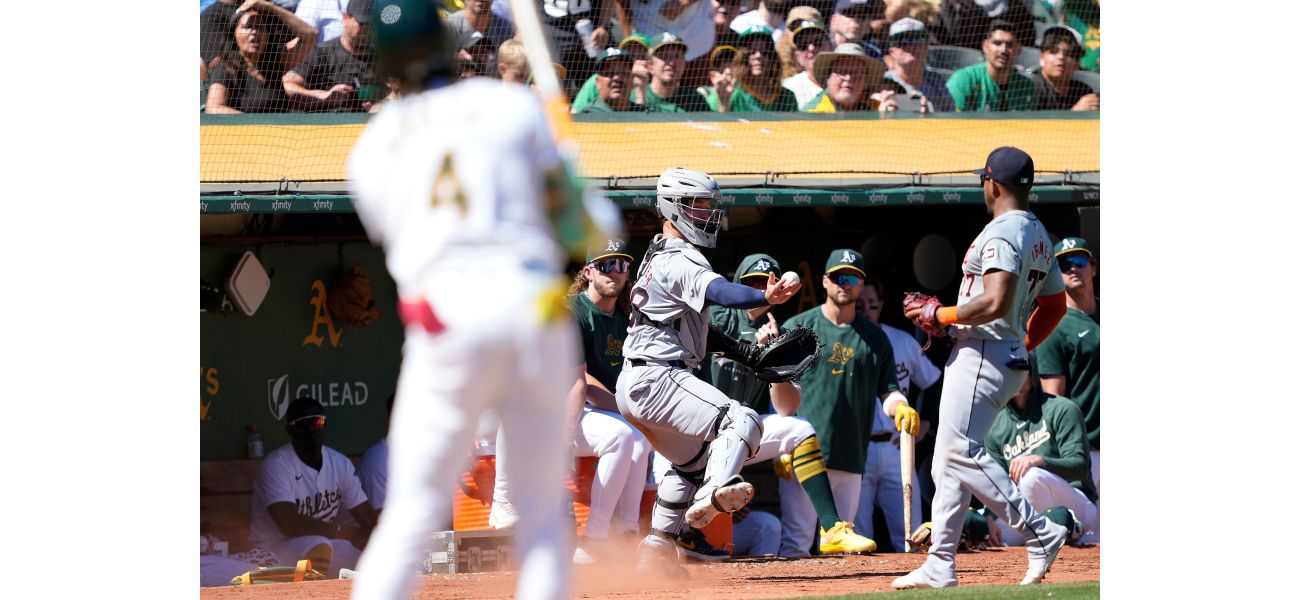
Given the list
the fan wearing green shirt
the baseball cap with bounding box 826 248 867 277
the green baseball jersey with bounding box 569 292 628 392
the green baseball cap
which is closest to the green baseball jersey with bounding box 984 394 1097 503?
the fan wearing green shirt

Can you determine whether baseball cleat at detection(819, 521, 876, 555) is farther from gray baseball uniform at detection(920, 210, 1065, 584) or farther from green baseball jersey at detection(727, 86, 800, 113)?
green baseball jersey at detection(727, 86, 800, 113)

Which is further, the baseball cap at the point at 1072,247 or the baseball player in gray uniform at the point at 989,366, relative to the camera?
the baseball cap at the point at 1072,247

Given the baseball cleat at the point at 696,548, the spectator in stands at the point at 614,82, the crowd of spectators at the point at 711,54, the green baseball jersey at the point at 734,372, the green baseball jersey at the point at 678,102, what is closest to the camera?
the baseball cleat at the point at 696,548

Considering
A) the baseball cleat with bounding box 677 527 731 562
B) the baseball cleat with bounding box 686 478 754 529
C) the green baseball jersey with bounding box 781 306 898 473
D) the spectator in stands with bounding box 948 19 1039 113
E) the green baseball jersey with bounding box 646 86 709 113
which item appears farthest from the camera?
the spectator in stands with bounding box 948 19 1039 113

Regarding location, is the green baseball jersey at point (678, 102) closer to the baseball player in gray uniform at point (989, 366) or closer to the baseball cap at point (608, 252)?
the baseball cap at point (608, 252)

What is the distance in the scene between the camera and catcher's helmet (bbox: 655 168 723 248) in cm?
635

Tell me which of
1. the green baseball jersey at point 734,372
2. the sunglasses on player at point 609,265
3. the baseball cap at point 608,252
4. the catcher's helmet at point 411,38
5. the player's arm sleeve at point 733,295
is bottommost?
the green baseball jersey at point 734,372

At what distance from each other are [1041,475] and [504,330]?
540 cm

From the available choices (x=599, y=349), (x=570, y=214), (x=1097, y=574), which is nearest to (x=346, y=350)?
(x=599, y=349)

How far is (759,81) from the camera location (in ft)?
31.1

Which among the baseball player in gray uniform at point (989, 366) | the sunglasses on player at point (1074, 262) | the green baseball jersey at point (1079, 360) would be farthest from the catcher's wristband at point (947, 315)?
the sunglasses on player at point (1074, 262)

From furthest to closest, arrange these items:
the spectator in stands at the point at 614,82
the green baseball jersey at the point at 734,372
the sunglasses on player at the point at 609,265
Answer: the spectator in stands at the point at 614,82, the green baseball jersey at the point at 734,372, the sunglasses on player at the point at 609,265

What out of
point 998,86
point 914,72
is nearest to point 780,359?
point 914,72

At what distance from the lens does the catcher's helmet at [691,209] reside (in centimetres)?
635
